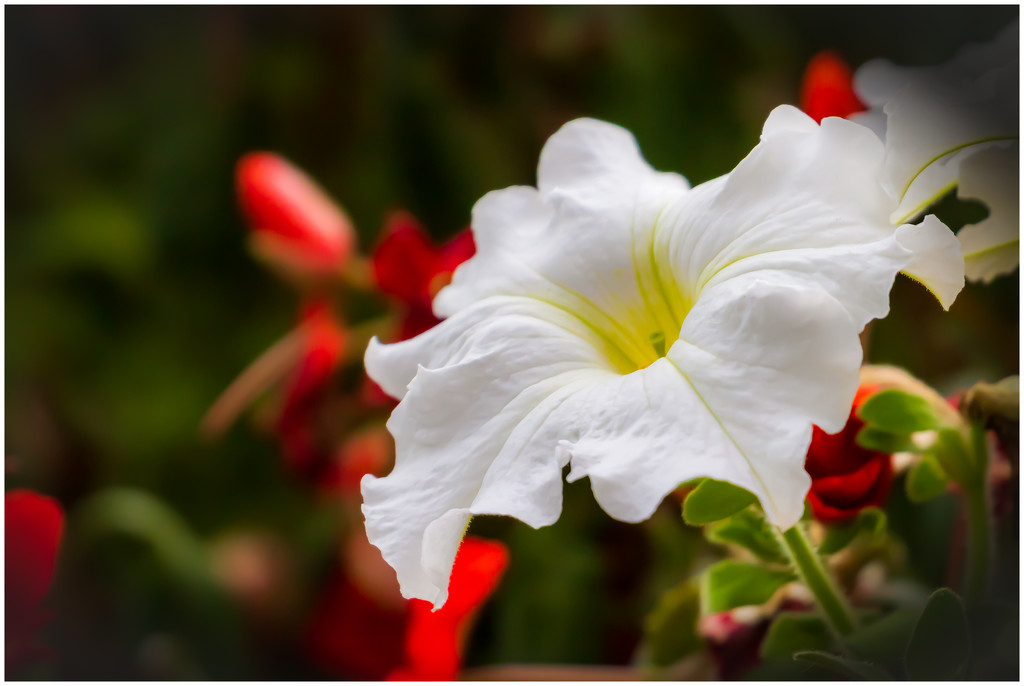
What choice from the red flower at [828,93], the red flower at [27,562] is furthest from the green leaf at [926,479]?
the red flower at [27,562]

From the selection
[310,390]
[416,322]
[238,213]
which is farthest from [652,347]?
[238,213]

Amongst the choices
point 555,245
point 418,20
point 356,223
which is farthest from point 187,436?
point 555,245

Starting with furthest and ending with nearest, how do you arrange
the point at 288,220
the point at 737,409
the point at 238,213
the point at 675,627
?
the point at 238,213, the point at 288,220, the point at 675,627, the point at 737,409

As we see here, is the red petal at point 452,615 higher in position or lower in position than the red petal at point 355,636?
higher

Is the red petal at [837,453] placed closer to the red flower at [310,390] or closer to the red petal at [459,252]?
the red petal at [459,252]

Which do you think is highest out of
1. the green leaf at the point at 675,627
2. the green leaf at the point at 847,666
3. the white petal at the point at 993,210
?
the white petal at the point at 993,210

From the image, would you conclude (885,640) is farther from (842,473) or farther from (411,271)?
(411,271)
